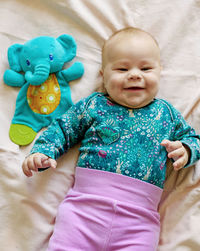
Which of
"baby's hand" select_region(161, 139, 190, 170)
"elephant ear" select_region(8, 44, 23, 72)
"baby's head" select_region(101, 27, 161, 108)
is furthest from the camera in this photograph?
"elephant ear" select_region(8, 44, 23, 72)

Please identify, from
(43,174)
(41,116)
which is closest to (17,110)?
(41,116)

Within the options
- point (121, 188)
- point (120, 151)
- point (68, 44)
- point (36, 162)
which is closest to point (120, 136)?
point (120, 151)

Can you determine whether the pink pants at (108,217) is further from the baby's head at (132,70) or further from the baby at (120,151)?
the baby's head at (132,70)

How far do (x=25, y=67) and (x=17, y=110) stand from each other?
16 cm

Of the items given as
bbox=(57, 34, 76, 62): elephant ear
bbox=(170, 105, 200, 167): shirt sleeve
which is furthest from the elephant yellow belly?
bbox=(170, 105, 200, 167): shirt sleeve

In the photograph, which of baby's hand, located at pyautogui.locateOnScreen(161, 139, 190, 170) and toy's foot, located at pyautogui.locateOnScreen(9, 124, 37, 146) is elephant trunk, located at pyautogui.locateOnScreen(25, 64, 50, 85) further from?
baby's hand, located at pyautogui.locateOnScreen(161, 139, 190, 170)

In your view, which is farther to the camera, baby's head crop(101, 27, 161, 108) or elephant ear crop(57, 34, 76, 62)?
elephant ear crop(57, 34, 76, 62)

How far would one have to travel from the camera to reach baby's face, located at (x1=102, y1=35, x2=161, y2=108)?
1.06 meters

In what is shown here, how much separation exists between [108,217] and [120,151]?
205 mm

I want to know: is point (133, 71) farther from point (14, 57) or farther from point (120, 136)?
point (14, 57)

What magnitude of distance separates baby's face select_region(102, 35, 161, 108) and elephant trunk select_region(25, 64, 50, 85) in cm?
22

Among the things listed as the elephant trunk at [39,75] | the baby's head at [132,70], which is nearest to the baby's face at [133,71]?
the baby's head at [132,70]

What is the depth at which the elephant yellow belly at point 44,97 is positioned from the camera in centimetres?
116

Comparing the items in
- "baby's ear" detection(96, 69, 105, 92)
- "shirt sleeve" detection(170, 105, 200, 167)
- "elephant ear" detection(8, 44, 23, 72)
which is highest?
"elephant ear" detection(8, 44, 23, 72)
